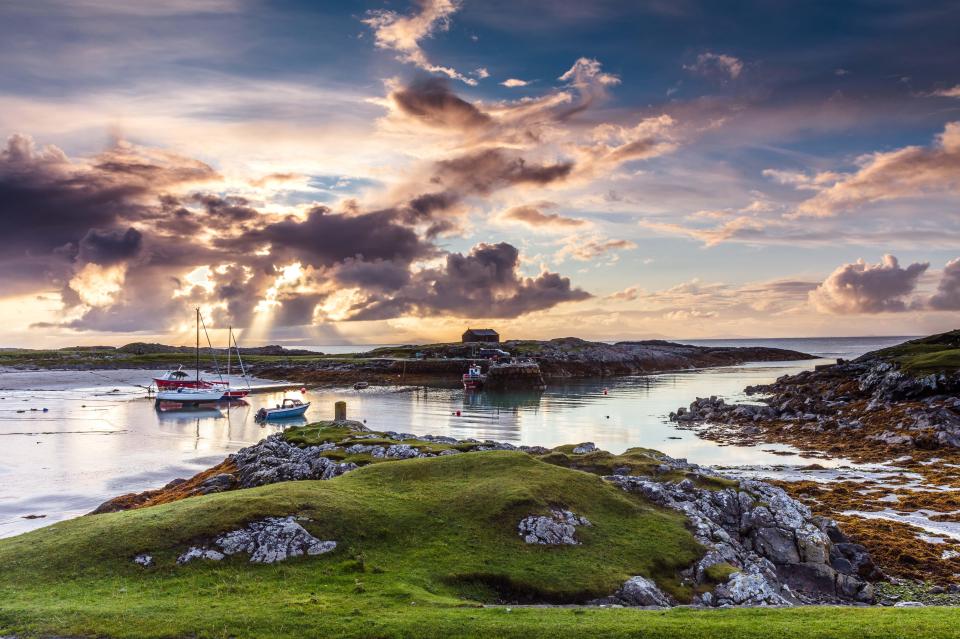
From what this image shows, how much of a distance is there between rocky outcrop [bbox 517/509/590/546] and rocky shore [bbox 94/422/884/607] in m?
0.05

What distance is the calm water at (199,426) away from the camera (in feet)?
173

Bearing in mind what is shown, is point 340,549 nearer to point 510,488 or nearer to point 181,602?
point 181,602

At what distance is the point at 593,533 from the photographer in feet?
90.6

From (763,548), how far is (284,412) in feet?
274

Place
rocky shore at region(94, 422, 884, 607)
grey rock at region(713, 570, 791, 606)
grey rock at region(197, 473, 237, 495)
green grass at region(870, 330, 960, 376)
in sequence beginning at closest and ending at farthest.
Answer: grey rock at region(713, 570, 791, 606) < rocky shore at region(94, 422, 884, 607) < grey rock at region(197, 473, 237, 495) < green grass at region(870, 330, 960, 376)

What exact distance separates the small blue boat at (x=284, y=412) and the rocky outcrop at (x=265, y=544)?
76.1m

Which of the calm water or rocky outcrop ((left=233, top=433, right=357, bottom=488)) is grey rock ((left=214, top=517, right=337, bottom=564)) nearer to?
rocky outcrop ((left=233, top=433, right=357, bottom=488))

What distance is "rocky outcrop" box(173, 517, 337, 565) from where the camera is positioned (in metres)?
23.4

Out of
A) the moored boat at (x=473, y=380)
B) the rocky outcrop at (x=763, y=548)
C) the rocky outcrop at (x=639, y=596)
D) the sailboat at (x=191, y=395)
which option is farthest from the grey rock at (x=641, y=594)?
the moored boat at (x=473, y=380)

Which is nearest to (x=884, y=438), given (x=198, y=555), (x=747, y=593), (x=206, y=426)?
(x=747, y=593)

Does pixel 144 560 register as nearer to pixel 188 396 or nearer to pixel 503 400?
pixel 188 396

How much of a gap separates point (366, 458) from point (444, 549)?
63.9 ft

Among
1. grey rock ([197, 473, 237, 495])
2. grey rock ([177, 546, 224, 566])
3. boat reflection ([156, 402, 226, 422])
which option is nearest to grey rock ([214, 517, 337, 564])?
grey rock ([177, 546, 224, 566])

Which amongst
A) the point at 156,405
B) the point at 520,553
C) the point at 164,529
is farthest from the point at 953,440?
the point at 156,405
